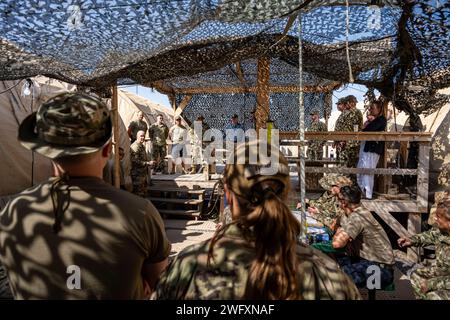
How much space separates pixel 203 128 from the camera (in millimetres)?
9742

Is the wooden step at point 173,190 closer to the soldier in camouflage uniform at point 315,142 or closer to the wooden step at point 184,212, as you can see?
the wooden step at point 184,212

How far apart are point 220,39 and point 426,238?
331cm

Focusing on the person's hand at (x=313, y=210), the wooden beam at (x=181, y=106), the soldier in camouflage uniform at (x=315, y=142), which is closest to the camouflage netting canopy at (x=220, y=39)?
the person's hand at (x=313, y=210)

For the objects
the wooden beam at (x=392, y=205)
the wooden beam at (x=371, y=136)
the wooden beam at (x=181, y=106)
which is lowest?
the wooden beam at (x=392, y=205)

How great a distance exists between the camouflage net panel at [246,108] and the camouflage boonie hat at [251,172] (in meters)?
8.67

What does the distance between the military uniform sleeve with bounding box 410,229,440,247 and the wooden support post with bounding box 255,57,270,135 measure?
2.88 meters

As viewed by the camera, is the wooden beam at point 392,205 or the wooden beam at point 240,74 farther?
the wooden beam at point 240,74

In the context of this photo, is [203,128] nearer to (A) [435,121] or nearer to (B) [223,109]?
(B) [223,109]

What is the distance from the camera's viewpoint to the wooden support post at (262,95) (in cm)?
553

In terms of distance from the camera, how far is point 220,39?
411cm

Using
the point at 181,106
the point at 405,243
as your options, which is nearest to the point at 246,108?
the point at 181,106

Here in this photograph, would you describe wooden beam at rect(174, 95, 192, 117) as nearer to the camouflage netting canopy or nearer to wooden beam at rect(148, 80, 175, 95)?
wooden beam at rect(148, 80, 175, 95)
